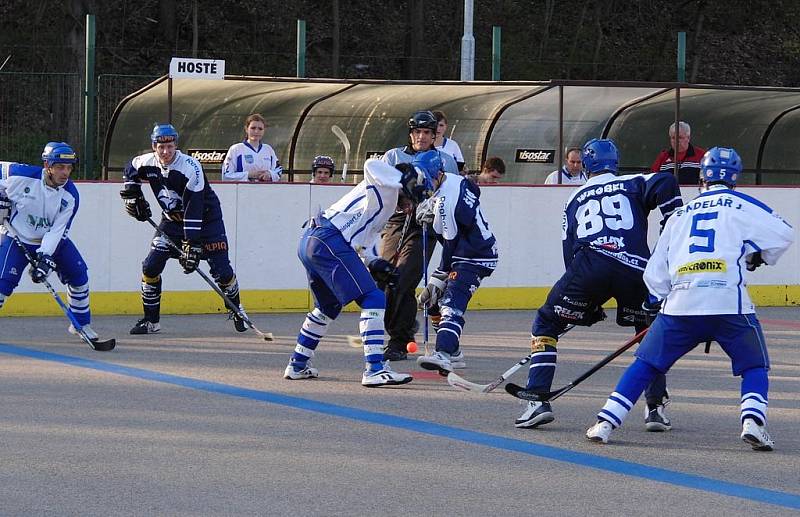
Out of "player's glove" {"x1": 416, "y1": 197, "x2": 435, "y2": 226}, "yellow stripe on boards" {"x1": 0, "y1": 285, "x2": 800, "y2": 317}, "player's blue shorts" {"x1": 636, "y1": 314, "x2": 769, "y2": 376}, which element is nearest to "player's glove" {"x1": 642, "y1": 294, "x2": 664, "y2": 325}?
"player's blue shorts" {"x1": 636, "y1": 314, "x2": 769, "y2": 376}

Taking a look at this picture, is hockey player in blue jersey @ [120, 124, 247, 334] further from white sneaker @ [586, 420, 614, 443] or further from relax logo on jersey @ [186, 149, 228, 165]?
relax logo on jersey @ [186, 149, 228, 165]

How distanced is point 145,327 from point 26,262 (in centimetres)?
127

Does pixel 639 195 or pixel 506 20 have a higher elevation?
pixel 506 20

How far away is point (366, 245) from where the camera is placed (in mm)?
8938

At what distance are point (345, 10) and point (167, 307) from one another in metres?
24.2

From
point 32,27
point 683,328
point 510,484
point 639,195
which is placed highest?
point 32,27

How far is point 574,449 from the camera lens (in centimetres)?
713

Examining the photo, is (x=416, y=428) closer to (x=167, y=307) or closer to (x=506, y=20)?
(x=167, y=307)

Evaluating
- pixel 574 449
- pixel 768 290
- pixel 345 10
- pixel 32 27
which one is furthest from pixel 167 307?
pixel 345 10

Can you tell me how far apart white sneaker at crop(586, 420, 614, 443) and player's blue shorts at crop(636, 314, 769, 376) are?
0.37 m

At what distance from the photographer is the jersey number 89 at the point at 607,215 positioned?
7695 mm

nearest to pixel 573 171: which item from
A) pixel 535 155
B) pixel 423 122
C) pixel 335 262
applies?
pixel 535 155

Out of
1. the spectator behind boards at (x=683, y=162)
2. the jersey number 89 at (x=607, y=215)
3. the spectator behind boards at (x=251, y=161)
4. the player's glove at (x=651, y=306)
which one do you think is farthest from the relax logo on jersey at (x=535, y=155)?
the player's glove at (x=651, y=306)

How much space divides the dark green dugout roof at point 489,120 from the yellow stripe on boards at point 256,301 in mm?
2387
